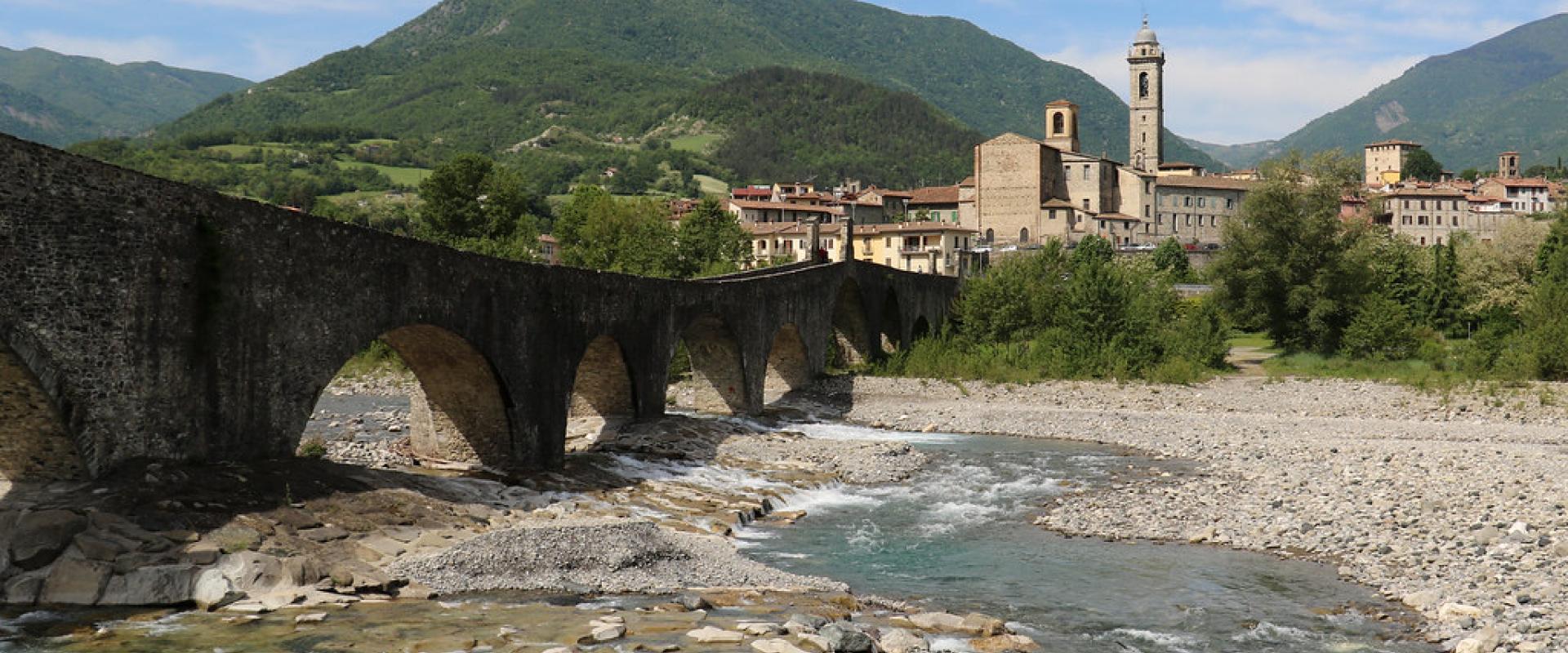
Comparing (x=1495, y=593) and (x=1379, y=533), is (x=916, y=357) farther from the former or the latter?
(x=1495, y=593)

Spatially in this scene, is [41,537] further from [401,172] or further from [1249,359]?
[401,172]

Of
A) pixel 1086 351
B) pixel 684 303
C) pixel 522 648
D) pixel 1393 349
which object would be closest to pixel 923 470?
pixel 684 303

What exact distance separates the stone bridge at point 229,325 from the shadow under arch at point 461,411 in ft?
0.13

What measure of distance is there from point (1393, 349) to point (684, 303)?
32.2 meters

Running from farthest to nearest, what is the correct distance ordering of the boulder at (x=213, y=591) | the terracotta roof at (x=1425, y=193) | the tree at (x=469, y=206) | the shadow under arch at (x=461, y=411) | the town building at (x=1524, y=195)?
1. the town building at (x=1524, y=195)
2. the terracotta roof at (x=1425, y=193)
3. the tree at (x=469, y=206)
4. the shadow under arch at (x=461, y=411)
5. the boulder at (x=213, y=591)

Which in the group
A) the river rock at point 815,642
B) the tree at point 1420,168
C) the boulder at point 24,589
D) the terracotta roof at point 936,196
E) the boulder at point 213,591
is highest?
the tree at point 1420,168

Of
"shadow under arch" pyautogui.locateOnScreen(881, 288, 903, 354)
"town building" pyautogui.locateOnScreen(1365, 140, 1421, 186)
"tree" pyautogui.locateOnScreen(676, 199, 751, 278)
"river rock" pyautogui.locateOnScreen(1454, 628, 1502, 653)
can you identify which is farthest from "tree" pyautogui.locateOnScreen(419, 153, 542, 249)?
"town building" pyautogui.locateOnScreen(1365, 140, 1421, 186)

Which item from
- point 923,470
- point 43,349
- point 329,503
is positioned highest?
point 43,349

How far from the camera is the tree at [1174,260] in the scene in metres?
91.5

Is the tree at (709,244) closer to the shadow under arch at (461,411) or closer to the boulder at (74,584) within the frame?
the shadow under arch at (461,411)

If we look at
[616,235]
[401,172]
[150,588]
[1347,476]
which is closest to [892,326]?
[616,235]

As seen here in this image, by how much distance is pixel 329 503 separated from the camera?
56.3 ft

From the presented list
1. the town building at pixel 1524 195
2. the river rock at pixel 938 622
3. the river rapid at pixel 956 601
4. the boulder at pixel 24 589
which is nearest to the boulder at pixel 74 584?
the boulder at pixel 24 589

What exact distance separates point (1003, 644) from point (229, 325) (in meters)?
11.4
